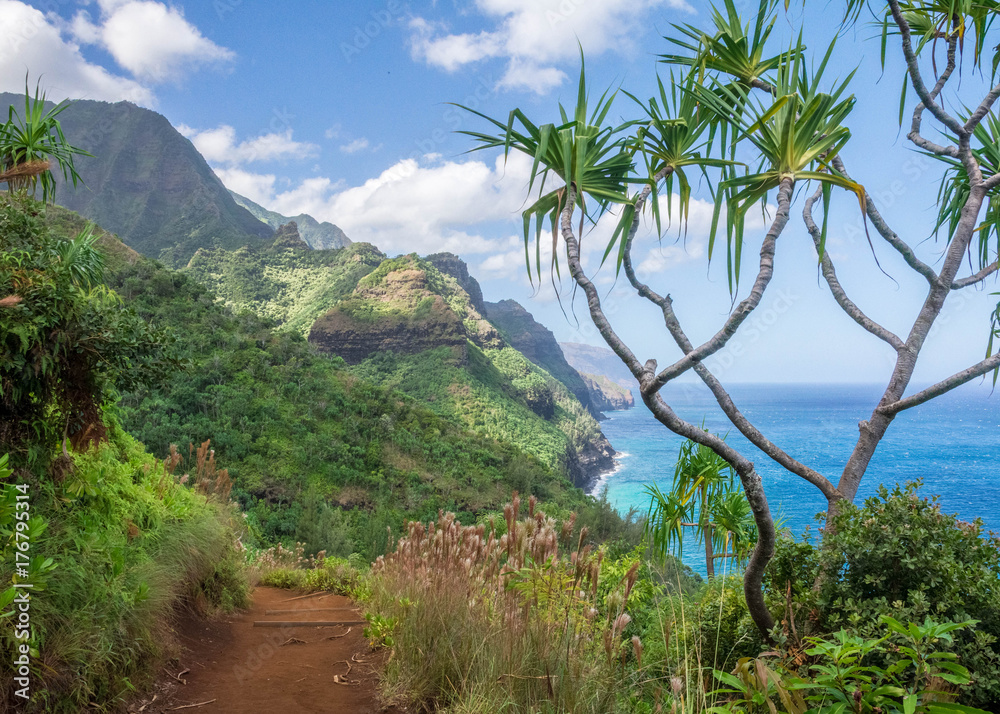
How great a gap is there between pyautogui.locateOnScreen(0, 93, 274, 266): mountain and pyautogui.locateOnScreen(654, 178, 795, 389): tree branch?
79448mm

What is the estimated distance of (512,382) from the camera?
64375 mm

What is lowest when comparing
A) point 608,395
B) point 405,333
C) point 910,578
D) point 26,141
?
point 910,578

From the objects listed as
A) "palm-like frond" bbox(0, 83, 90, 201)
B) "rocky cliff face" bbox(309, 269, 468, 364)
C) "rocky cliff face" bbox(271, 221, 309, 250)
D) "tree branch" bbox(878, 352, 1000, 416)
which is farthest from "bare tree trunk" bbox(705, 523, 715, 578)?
"rocky cliff face" bbox(271, 221, 309, 250)

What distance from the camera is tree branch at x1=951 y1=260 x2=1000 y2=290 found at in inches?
149

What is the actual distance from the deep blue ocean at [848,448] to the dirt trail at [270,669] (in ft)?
10.7

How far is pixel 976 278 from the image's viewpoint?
3.82 meters

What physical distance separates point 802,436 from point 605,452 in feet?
78.1

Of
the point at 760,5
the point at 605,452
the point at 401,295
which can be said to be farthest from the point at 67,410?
the point at 605,452

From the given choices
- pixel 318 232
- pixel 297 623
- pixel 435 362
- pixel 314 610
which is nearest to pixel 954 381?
pixel 297 623

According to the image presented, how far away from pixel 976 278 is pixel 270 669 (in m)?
5.32

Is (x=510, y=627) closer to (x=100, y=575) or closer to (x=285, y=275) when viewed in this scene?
(x=100, y=575)

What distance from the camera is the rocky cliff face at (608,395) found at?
150125 mm

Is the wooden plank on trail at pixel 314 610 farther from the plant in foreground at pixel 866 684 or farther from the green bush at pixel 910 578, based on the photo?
the plant in foreground at pixel 866 684

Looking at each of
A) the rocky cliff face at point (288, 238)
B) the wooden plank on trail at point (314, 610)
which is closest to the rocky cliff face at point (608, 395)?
the rocky cliff face at point (288, 238)
